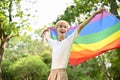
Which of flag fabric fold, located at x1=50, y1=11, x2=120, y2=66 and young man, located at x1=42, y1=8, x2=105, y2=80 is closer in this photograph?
young man, located at x1=42, y1=8, x2=105, y2=80

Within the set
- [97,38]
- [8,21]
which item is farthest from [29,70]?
[97,38]

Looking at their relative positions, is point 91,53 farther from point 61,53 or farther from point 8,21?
point 8,21

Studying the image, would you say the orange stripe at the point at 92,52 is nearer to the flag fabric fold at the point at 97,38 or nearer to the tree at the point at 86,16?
the flag fabric fold at the point at 97,38

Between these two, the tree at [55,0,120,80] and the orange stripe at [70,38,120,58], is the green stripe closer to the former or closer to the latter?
the orange stripe at [70,38,120,58]

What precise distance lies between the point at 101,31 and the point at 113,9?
6.06m

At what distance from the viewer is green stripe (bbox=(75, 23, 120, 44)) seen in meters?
6.18

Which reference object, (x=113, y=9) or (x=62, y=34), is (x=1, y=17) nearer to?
(x=113, y=9)

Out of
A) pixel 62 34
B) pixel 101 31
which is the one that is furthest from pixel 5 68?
pixel 62 34

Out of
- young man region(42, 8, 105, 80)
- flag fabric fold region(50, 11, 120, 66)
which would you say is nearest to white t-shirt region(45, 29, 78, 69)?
young man region(42, 8, 105, 80)

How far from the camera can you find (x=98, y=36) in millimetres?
6410

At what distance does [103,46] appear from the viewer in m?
6.21

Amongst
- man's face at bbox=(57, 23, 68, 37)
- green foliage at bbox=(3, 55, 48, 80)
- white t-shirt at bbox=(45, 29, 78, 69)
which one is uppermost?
man's face at bbox=(57, 23, 68, 37)

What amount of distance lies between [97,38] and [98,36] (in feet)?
0.28

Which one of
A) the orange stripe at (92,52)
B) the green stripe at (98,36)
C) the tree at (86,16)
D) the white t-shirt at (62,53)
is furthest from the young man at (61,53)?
the tree at (86,16)
